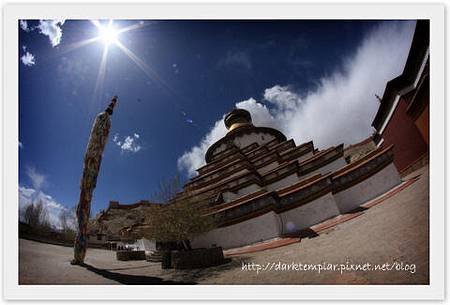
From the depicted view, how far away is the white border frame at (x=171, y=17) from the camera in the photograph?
3705mm

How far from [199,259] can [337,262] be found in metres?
2.98

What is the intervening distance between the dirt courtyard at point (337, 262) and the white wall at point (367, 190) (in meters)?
2.41

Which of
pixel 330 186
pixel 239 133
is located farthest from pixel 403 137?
pixel 239 133

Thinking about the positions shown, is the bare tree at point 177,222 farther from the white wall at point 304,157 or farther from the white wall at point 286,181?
the white wall at point 304,157

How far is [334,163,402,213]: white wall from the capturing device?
24.1 ft

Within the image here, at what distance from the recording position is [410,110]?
5.92m

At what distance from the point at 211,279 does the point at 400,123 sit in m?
11.0

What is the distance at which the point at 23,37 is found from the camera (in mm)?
4461

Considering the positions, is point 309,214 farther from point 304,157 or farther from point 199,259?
point 304,157

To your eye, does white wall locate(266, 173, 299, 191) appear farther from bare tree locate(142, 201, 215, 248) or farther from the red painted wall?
bare tree locate(142, 201, 215, 248)

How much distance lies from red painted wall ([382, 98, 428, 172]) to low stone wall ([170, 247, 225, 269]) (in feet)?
21.9
